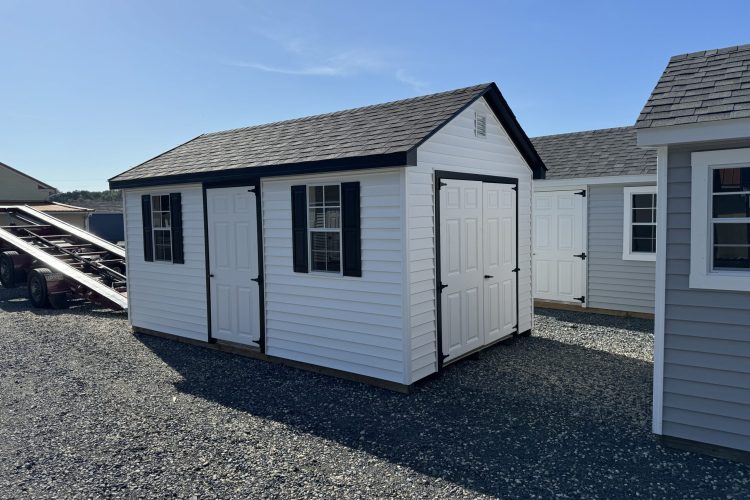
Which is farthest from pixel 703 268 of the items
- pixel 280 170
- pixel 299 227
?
pixel 280 170

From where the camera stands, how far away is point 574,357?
23.5 ft

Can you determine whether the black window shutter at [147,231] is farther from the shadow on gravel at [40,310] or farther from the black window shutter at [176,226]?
the shadow on gravel at [40,310]

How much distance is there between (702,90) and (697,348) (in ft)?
6.82

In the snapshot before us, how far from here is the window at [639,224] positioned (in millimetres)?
9320

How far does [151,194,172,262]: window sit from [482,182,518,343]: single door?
Result: 4.72 meters

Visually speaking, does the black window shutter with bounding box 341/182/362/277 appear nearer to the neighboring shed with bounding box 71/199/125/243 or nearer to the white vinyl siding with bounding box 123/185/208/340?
the white vinyl siding with bounding box 123/185/208/340

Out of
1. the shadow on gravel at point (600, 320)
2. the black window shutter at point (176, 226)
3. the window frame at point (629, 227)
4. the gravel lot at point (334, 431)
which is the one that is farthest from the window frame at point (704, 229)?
the black window shutter at point (176, 226)

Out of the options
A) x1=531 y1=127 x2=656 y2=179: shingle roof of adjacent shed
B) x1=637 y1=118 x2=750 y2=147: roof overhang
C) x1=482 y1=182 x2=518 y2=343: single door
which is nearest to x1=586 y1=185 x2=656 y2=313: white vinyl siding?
x1=531 y1=127 x2=656 y2=179: shingle roof of adjacent shed

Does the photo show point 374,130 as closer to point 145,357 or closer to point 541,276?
point 145,357

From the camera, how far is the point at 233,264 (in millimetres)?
7434

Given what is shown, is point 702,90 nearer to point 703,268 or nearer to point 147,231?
point 703,268

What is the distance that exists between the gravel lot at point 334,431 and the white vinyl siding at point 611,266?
7.24 ft

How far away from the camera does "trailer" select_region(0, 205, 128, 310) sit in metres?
11.1

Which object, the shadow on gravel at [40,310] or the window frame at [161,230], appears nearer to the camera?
the window frame at [161,230]
